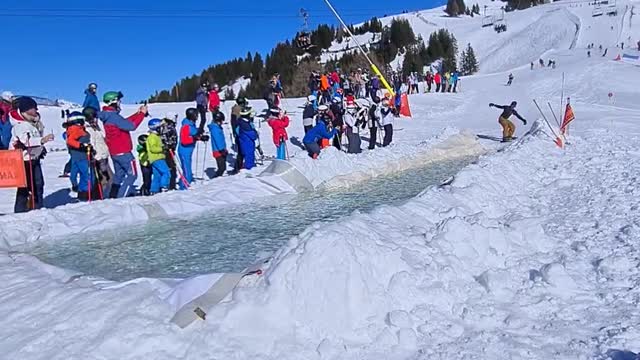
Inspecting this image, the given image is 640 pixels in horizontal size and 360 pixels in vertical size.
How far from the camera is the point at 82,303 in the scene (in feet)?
15.2

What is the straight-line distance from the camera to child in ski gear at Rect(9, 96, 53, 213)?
331 inches

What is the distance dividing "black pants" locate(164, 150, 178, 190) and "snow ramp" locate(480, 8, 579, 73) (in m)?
66.7

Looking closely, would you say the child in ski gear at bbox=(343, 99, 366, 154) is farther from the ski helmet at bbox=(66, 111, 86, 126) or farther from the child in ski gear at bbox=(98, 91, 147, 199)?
the ski helmet at bbox=(66, 111, 86, 126)

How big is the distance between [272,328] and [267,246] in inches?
109

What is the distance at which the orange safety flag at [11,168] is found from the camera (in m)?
8.08

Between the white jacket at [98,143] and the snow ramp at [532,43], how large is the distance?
6815cm

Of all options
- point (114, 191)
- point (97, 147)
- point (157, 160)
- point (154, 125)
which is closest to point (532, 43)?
point (154, 125)

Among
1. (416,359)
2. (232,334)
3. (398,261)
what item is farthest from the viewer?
(398,261)

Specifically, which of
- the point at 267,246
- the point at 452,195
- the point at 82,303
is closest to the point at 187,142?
the point at 267,246

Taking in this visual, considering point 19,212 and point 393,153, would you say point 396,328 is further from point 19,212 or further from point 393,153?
point 393,153

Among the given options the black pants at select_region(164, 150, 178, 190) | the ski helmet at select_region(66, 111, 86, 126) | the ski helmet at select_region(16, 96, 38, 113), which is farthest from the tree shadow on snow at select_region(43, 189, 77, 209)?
the ski helmet at select_region(16, 96, 38, 113)

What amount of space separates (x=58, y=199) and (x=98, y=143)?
223 cm

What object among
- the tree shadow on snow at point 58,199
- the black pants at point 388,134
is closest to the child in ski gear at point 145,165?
the tree shadow on snow at point 58,199

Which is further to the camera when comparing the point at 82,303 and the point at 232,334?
the point at 82,303
